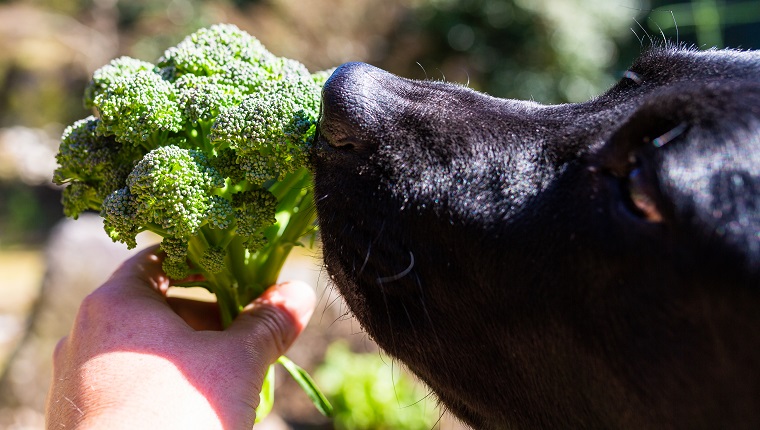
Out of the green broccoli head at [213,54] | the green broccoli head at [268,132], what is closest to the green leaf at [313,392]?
the green broccoli head at [268,132]

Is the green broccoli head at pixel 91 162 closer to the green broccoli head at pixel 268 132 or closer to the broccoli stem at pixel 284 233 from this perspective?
the green broccoli head at pixel 268 132

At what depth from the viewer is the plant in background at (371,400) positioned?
16.2ft

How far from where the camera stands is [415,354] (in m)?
1.87

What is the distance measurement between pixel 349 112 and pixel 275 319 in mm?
635

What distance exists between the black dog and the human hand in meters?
0.30

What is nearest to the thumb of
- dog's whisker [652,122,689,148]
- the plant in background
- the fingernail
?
the fingernail

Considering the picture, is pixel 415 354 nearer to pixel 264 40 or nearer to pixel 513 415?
pixel 513 415

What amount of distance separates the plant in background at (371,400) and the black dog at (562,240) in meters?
3.09

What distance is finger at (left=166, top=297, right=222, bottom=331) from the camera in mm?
2168

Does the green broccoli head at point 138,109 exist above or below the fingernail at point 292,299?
above

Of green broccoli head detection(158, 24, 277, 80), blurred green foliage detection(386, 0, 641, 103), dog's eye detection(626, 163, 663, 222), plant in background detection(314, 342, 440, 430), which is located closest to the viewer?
dog's eye detection(626, 163, 663, 222)

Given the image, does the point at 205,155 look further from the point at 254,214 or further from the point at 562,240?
the point at 562,240

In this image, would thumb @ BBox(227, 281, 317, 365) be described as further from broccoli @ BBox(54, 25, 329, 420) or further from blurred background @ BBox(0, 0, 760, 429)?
blurred background @ BBox(0, 0, 760, 429)

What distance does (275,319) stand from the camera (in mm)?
2010
